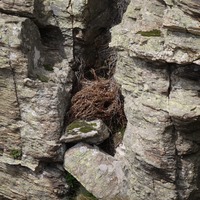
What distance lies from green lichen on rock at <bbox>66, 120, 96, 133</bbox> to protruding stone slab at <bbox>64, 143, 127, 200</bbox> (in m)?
0.30

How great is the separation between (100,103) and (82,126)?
510 mm

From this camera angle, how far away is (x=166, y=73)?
7.30m

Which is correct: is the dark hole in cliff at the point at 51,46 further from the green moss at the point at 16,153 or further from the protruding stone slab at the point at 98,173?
the green moss at the point at 16,153

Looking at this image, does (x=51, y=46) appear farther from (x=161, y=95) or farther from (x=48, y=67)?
(x=161, y=95)

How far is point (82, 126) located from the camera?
9.20 meters

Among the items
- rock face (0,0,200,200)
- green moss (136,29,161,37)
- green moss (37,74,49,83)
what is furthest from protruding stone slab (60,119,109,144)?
green moss (136,29,161,37)

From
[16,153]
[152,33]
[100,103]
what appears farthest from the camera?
[16,153]

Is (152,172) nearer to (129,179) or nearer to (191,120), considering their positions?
(129,179)

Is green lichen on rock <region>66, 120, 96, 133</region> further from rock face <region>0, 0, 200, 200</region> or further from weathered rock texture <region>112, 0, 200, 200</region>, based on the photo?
weathered rock texture <region>112, 0, 200, 200</region>

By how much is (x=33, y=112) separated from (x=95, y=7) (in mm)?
2077

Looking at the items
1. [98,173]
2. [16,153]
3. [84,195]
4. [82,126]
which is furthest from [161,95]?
[16,153]

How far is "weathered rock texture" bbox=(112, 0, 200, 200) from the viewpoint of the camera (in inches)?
272

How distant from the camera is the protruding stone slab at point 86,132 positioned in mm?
9125

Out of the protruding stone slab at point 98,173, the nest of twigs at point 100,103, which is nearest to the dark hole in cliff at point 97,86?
the nest of twigs at point 100,103
